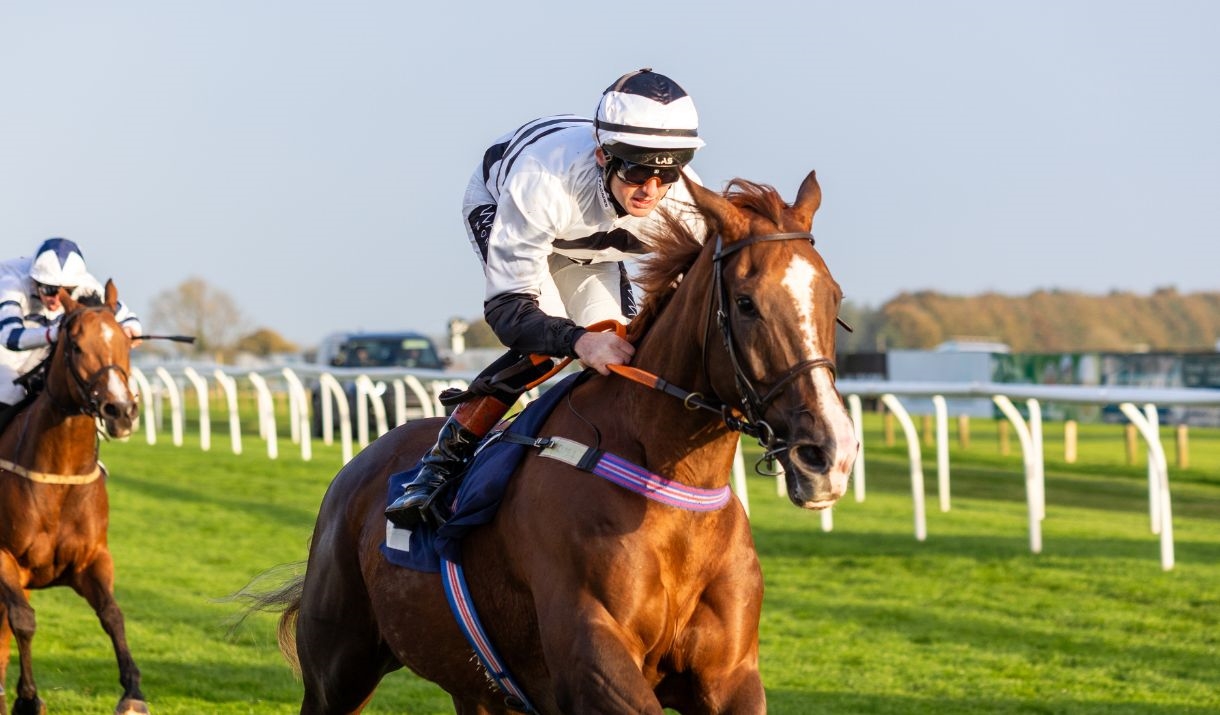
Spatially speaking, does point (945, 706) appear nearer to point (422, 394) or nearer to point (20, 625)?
point (20, 625)

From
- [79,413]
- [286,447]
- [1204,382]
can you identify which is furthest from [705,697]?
[1204,382]

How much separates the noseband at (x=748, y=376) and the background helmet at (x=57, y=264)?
4.79 metres

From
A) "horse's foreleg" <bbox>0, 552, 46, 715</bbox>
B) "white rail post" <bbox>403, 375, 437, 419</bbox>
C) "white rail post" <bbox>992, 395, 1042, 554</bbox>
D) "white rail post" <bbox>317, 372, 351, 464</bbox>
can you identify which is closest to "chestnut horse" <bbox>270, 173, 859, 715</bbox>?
"horse's foreleg" <bbox>0, 552, 46, 715</bbox>

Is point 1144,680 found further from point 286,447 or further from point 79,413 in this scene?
point 286,447

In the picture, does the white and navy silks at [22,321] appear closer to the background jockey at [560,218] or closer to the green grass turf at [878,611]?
the green grass turf at [878,611]

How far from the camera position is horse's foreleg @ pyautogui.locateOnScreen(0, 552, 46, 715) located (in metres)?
5.72

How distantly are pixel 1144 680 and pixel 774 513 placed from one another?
611cm

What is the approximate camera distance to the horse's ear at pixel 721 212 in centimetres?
293

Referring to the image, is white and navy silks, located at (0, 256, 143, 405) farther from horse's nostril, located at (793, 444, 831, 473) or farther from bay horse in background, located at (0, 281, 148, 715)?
horse's nostril, located at (793, 444, 831, 473)

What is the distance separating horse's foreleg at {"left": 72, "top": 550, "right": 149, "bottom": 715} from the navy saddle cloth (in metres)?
2.24

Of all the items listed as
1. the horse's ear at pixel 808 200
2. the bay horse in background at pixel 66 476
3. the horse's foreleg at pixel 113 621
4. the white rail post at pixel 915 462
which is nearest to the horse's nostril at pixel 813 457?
the horse's ear at pixel 808 200

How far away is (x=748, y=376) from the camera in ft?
A: 9.21

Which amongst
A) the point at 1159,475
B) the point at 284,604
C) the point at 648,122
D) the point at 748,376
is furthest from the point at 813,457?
the point at 1159,475

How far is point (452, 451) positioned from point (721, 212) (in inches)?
42.5
